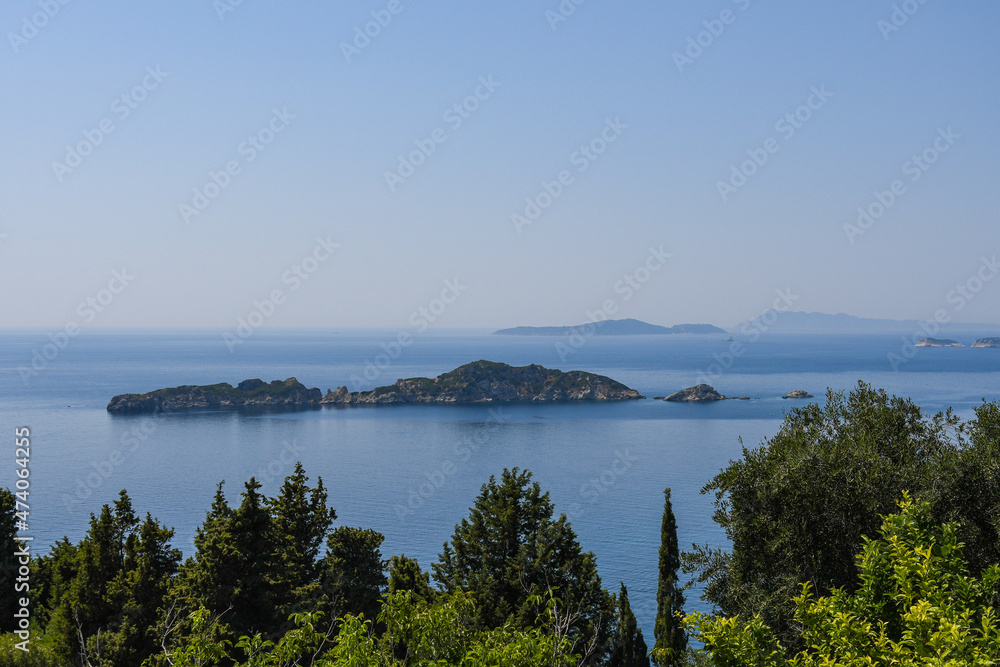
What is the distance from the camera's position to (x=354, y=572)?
26250 millimetres

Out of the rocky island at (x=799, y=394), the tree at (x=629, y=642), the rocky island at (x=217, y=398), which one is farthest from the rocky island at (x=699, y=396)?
the tree at (x=629, y=642)

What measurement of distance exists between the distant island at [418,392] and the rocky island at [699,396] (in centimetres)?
861

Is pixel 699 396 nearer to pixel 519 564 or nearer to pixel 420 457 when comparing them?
pixel 420 457

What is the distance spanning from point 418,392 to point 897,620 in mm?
137126

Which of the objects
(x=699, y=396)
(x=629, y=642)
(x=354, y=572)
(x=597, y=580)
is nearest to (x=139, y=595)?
(x=354, y=572)

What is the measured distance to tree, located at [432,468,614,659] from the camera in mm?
22531

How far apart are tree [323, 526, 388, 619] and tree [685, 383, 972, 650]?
12.2m

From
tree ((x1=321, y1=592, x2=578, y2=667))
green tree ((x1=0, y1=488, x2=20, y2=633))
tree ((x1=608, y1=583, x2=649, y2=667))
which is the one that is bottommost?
tree ((x1=608, y1=583, x2=649, y2=667))

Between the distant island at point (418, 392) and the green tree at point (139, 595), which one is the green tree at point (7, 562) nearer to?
the green tree at point (139, 595)

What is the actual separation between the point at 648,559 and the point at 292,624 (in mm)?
29767

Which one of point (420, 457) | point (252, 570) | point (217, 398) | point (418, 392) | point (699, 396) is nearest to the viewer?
point (252, 570)

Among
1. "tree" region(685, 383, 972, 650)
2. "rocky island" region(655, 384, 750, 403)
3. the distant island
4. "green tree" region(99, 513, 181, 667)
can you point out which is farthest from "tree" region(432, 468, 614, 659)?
"rocky island" region(655, 384, 750, 403)

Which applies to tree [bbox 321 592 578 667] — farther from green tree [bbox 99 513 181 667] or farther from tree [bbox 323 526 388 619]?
tree [bbox 323 526 388 619]

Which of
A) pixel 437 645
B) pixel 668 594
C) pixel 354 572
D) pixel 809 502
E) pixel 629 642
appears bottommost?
pixel 629 642
